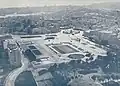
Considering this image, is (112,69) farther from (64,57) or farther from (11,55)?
(11,55)

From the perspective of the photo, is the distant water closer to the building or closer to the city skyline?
the building

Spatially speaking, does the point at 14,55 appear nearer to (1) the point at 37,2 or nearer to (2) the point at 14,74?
(2) the point at 14,74

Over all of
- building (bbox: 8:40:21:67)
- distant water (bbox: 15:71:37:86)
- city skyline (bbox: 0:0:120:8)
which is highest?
city skyline (bbox: 0:0:120:8)

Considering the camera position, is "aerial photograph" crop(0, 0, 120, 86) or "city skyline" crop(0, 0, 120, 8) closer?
"aerial photograph" crop(0, 0, 120, 86)

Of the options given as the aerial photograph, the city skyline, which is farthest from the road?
the city skyline

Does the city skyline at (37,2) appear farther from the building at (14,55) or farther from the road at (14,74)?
the road at (14,74)

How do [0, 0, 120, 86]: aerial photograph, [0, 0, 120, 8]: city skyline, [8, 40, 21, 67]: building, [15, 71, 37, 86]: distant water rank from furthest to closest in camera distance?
[0, 0, 120, 8]: city skyline, [8, 40, 21, 67]: building, [0, 0, 120, 86]: aerial photograph, [15, 71, 37, 86]: distant water

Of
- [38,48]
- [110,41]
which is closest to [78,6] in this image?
[110,41]
